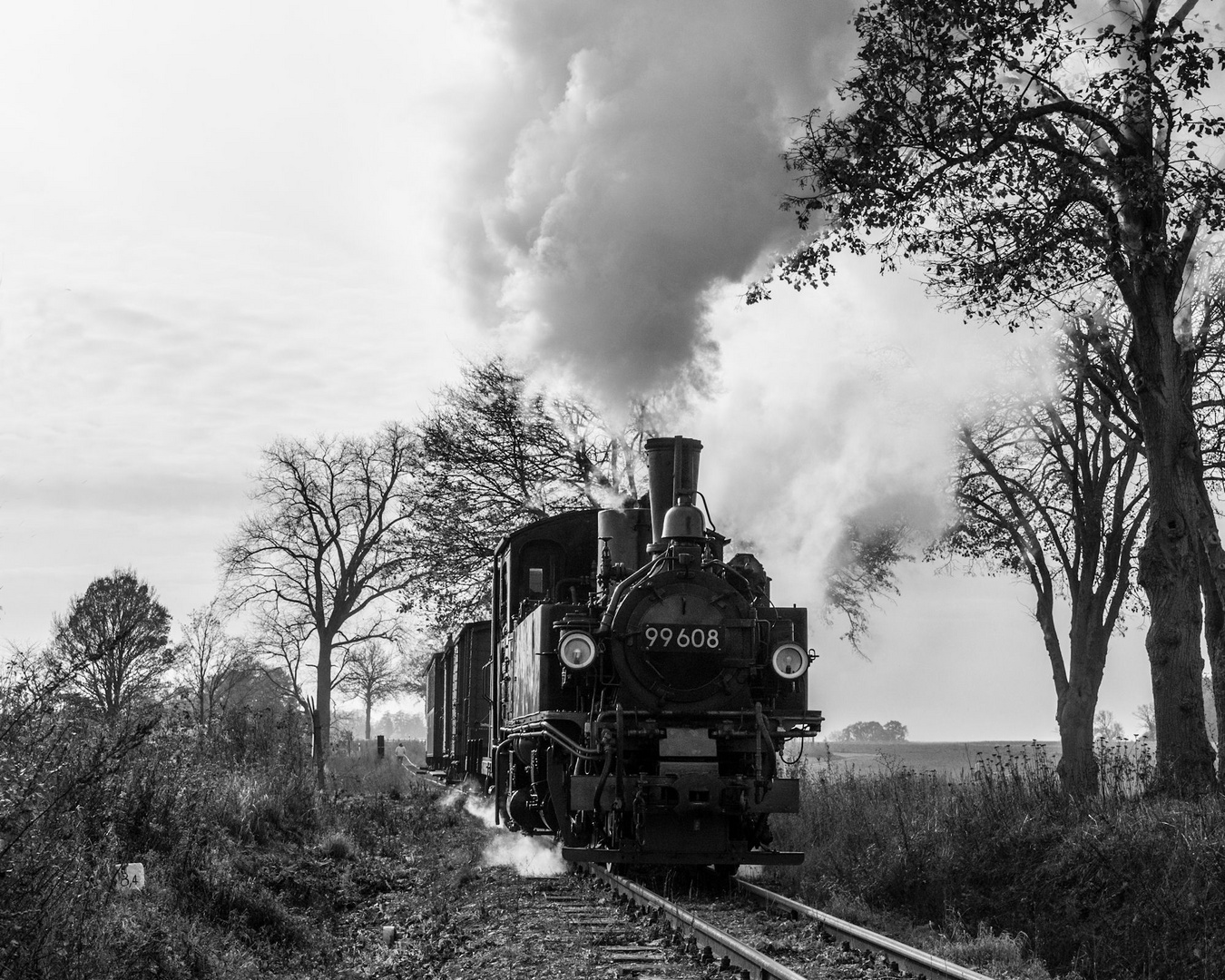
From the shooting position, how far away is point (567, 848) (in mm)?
8617

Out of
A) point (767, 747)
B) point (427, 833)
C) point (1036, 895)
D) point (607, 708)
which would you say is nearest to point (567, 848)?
point (607, 708)

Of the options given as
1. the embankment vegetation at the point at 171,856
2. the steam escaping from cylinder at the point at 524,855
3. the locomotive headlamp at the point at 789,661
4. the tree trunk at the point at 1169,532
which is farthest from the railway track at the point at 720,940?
the tree trunk at the point at 1169,532

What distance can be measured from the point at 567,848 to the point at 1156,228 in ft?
25.6

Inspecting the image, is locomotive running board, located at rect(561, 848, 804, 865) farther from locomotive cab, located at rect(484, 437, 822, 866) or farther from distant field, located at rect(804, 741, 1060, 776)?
distant field, located at rect(804, 741, 1060, 776)

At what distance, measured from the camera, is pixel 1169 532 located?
36.7ft

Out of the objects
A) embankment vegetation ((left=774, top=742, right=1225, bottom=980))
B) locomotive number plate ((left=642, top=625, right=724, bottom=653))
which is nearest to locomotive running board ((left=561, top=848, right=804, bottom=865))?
embankment vegetation ((left=774, top=742, right=1225, bottom=980))

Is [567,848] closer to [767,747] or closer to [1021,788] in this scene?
[767,747]

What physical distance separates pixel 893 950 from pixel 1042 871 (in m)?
2.24

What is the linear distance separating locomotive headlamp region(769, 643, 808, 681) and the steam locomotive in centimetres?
1

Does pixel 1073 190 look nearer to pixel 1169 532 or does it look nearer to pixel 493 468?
pixel 1169 532

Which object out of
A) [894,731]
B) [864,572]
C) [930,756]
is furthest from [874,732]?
[864,572]

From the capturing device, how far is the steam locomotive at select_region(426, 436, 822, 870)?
879cm

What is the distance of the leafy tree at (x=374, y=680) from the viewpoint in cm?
4219

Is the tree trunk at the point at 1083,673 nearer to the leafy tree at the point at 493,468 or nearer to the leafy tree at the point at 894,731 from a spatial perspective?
the leafy tree at the point at 493,468
